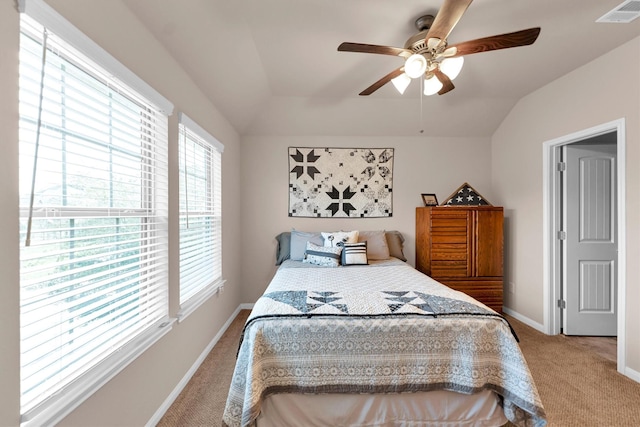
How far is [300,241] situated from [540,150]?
2.86 m

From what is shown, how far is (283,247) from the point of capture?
12.0 ft

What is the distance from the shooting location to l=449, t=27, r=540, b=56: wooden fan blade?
157 centimetres

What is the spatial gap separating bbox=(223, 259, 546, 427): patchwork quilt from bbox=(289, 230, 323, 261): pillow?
5.75 feet

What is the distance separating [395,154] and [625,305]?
2635 millimetres

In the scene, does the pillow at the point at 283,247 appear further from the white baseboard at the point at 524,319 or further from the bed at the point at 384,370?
the white baseboard at the point at 524,319

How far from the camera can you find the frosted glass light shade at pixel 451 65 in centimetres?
184

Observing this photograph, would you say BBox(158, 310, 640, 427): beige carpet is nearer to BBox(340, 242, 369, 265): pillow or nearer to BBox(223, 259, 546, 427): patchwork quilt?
BBox(223, 259, 546, 427): patchwork quilt

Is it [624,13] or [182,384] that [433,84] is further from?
[182,384]

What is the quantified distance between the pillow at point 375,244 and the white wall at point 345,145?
0.27 meters

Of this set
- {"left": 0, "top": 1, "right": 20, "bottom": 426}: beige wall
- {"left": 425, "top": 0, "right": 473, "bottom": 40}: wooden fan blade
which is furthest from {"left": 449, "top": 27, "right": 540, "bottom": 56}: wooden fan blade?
{"left": 0, "top": 1, "right": 20, "bottom": 426}: beige wall

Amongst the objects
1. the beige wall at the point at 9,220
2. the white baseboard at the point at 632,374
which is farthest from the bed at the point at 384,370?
the white baseboard at the point at 632,374

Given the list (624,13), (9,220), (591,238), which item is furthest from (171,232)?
(591,238)

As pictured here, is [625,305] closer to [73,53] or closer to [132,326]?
[132,326]

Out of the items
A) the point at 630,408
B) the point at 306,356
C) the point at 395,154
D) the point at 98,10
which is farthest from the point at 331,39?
the point at 630,408
